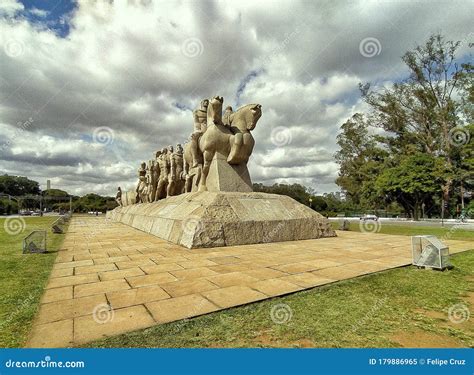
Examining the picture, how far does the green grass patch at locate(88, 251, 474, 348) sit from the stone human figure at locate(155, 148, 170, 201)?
42.9ft

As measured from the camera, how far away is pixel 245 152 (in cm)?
988

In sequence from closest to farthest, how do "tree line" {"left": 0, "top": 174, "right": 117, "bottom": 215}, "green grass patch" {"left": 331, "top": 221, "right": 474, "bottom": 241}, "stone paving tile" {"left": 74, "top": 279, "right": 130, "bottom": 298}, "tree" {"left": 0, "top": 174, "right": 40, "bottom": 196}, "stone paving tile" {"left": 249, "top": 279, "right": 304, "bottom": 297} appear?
"stone paving tile" {"left": 249, "top": 279, "right": 304, "bottom": 297}, "stone paving tile" {"left": 74, "top": 279, "right": 130, "bottom": 298}, "green grass patch" {"left": 331, "top": 221, "right": 474, "bottom": 241}, "tree line" {"left": 0, "top": 174, "right": 117, "bottom": 215}, "tree" {"left": 0, "top": 174, "right": 40, "bottom": 196}

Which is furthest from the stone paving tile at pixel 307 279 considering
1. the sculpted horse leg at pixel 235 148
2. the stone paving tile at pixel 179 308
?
the sculpted horse leg at pixel 235 148

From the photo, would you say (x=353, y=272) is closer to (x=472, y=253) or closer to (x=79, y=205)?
(x=472, y=253)

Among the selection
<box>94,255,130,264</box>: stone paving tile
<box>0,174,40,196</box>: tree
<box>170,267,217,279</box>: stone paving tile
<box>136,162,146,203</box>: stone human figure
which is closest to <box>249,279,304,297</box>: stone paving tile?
<box>170,267,217,279</box>: stone paving tile

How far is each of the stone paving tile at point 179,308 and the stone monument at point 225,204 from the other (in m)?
3.34

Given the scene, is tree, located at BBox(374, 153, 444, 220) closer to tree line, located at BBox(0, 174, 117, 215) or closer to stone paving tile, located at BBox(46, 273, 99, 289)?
stone paving tile, located at BBox(46, 273, 99, 289)

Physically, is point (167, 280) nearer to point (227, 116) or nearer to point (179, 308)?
point (179, 308)

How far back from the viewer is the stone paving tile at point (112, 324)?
2.25 meters

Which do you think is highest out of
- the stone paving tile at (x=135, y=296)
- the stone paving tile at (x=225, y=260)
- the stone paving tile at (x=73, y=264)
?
the stone paving tile at (x=225, y=260)

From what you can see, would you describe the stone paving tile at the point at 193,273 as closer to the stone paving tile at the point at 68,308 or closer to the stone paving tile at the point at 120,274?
A: the stone paving tile at the point at 120,274

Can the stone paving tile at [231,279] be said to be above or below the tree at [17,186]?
below

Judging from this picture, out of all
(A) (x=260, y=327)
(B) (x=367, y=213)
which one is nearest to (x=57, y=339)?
(A) (x=260, y=327)

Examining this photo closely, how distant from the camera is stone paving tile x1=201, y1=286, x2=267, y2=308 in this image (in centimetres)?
291
